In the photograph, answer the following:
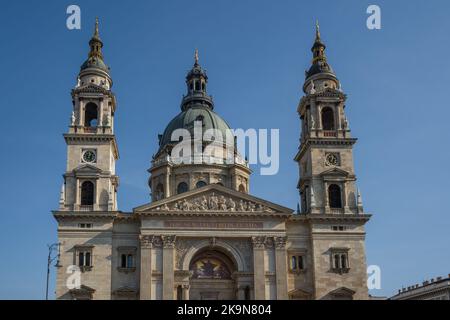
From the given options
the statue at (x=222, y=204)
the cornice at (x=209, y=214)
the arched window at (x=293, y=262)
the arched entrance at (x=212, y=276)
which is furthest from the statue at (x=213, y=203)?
the arched window at (x=293, y=262)

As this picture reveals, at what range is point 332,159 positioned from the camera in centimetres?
5922

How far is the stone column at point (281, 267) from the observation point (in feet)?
176

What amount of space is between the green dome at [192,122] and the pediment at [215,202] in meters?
18.6

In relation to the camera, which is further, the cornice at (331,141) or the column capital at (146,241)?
the cornice at (331,141)

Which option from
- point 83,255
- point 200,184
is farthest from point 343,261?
point 83,255

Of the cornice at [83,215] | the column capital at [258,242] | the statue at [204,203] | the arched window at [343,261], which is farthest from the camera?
the statue at [204,203]

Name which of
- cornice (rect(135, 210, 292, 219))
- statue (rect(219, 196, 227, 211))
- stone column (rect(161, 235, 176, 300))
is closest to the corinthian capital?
stone column (rect(161, 235, 176, 300))

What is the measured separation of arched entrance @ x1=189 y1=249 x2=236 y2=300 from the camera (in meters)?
55.9

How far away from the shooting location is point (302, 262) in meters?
56.0

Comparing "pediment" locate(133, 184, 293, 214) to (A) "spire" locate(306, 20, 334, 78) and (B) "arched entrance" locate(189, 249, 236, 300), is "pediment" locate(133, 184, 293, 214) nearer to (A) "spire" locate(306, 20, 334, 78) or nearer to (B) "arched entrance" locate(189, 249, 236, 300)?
(B) "arched entrance" locate(189, 249, 236, 300)

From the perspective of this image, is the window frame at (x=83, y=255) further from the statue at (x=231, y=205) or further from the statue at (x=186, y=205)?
the statue at (x=231, y=205)
